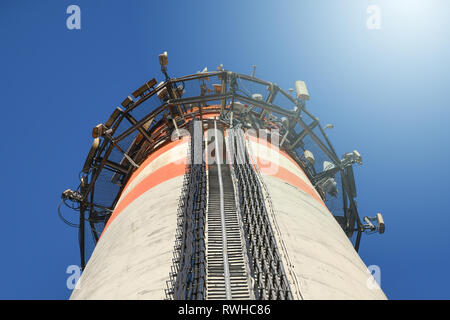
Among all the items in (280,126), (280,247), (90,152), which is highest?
(280,126)

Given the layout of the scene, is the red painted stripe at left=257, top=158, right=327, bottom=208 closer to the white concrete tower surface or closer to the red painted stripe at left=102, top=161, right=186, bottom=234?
the white concrete tower surface

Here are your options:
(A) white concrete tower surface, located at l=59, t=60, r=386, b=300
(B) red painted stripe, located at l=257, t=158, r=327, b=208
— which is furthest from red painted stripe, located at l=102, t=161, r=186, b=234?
(B) red painted stripe, located at l=257, t=158, r=327, b=208

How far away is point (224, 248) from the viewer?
10.0 meters

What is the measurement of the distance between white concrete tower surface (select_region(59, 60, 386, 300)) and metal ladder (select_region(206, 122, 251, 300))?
0.11 ft

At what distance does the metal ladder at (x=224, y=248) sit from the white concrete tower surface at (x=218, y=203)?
3 cm

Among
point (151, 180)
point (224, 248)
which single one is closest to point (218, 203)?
point (224, 248)

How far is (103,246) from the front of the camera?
13.2 meters

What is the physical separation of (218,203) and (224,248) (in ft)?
8.05

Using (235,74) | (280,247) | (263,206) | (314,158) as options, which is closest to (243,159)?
(263,206)

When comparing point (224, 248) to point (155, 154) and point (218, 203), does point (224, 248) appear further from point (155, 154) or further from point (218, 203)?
point (155, 154)

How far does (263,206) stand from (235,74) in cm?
962

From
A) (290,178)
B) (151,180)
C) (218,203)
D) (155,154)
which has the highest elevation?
(155,154)
